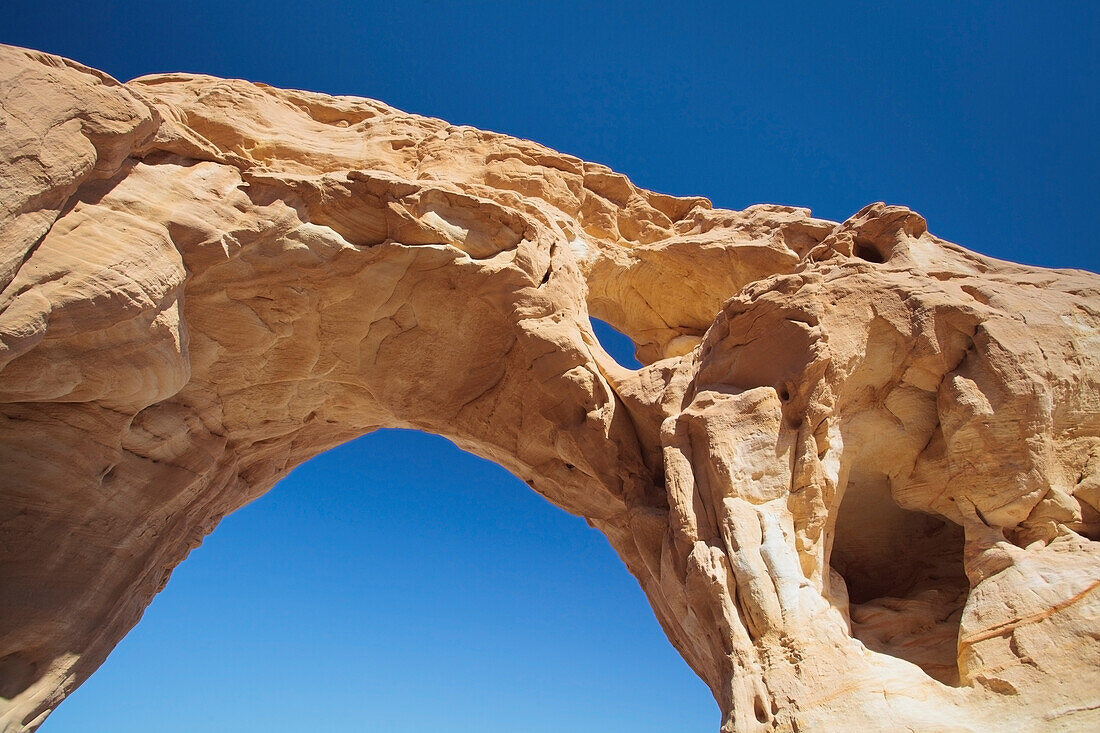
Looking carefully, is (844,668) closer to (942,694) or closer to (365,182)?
(942,694)

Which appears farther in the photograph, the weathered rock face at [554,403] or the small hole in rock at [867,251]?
the small hole in rock at [867,251]

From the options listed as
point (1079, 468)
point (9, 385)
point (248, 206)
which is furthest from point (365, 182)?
point (1079, 468)

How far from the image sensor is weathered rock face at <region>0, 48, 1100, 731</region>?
673cm

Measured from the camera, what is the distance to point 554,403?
10.3 metres

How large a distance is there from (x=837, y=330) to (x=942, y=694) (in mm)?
4340

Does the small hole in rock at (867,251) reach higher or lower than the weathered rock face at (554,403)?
higher

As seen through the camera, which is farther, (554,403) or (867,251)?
(867,251)

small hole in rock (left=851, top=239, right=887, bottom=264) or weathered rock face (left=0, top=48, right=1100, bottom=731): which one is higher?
small hole in rock (left=851, top=239, right=887, bottom=264)

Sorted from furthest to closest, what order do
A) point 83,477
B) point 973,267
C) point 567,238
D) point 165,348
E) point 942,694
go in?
point 567,238 → point 973,267 → point 83,477 → point 165,348 → point 942,694

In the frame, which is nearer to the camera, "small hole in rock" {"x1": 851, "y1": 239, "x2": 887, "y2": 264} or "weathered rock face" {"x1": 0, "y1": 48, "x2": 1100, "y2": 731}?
"weathered rock face" {"x1": 0, "y1": 48, "x2": 1100, "y2": 731}

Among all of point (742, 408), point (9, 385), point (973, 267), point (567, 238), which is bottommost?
point (9, 385)

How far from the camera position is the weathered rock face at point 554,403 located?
6734mm

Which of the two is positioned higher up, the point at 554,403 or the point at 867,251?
the point at 867,251

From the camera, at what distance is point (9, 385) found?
24.1 feet
